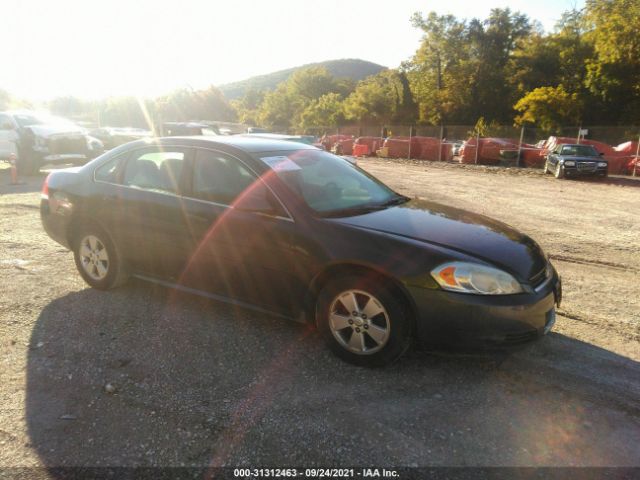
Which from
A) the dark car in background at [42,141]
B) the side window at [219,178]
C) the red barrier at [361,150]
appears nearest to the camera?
the side window at [219,178]

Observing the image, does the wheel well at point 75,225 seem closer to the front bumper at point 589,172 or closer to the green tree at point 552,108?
the front bumper at point 589,172

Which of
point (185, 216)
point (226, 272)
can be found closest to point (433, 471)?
point (226, 272)

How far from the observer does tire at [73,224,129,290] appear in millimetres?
4512

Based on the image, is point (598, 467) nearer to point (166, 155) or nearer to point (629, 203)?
point (166, 155)

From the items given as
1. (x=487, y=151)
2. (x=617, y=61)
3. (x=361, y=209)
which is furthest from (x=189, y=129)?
(x=617, y=61)

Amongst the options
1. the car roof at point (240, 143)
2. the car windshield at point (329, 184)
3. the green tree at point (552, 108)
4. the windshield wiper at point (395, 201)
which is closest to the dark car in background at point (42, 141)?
the car roof at point (240, 143)

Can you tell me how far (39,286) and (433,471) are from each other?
166 inches

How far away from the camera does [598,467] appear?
7.83 ft

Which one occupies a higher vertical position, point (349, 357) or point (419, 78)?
point (419, 78)

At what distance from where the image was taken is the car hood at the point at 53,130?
14.4 metres

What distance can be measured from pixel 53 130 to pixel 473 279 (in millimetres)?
15076

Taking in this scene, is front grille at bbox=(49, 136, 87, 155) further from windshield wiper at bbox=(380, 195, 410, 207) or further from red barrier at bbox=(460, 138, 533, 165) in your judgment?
red barrier at bbox=(460, 138, 533, 165)

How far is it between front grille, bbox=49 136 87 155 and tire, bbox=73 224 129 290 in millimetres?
11417

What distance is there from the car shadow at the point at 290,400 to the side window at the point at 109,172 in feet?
4.52
